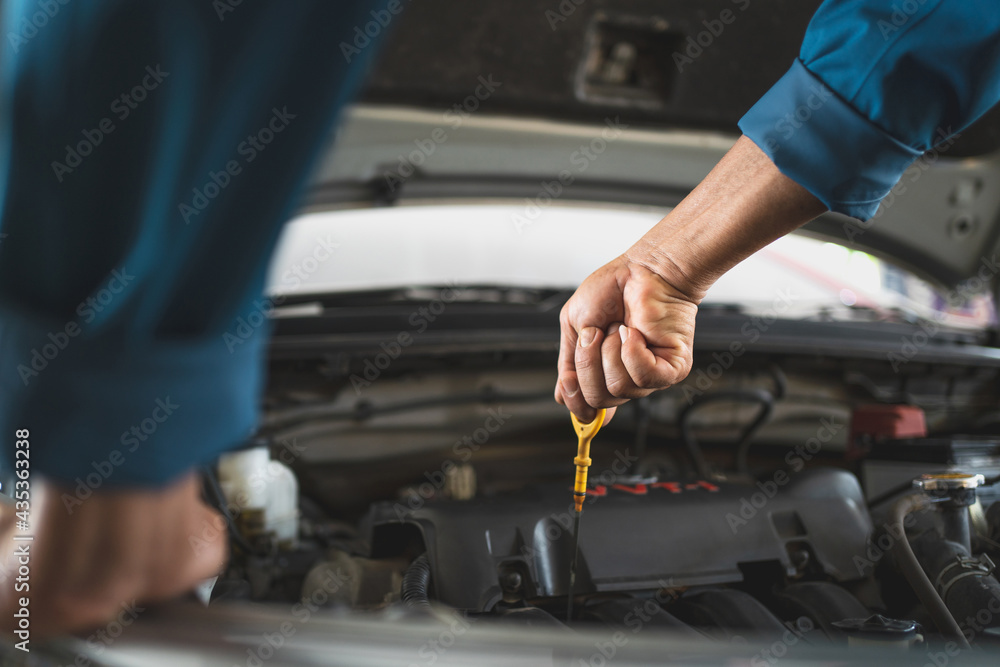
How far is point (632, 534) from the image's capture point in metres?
1.01

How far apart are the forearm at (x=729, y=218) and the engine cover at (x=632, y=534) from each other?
1.24ft

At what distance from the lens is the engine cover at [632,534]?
3.15ft

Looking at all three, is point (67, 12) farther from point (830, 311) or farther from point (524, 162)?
point (830, 311)

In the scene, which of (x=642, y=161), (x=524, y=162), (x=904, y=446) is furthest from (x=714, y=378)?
(x=524, y=162)

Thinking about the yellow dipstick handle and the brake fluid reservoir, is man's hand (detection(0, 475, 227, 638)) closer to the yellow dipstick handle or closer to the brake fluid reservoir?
the yellow dipstick handle

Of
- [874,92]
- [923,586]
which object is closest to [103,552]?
[874,92]

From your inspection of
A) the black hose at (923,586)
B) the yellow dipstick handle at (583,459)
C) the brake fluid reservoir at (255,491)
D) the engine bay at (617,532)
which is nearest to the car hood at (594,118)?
the engine bay at (617,532)

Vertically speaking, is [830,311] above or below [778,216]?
below

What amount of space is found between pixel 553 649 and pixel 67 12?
422 millimetres

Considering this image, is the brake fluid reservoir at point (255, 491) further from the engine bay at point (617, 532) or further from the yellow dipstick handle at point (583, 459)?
the yellow dipstick handle at point (583, 459)

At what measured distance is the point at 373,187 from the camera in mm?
1657

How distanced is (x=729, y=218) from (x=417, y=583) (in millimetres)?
596

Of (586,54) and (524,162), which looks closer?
(586,54)

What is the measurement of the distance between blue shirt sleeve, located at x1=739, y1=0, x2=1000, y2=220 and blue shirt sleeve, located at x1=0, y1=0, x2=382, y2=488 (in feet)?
1.79
